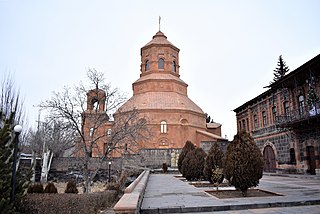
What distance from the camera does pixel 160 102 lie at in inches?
1406

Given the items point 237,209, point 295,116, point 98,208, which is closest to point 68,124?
point 98,208

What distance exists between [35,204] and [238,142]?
24.0 feet

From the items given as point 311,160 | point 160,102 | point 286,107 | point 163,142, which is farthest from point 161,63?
point 311,160

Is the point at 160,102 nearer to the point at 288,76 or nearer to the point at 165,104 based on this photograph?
the point at 165,104

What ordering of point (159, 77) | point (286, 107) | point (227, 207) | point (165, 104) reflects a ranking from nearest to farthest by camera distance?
point (227, 207), point (286, 107), point (165, 104), point (159, 77)

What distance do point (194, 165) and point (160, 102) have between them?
21.0 meters

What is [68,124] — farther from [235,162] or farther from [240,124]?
[240,124]

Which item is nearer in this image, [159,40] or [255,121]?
[255,121]

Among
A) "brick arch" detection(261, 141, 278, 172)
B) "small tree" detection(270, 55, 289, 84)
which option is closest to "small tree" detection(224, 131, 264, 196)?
"brick arch" detection(261, 141, 278, 172)

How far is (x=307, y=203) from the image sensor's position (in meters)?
7.51

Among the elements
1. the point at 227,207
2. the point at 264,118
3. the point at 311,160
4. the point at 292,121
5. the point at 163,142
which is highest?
the point at 264,118

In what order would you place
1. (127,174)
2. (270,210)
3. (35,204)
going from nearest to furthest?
(270,210)
(35,204)
(127,174)

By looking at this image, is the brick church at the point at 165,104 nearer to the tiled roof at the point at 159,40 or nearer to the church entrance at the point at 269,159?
the tiled roof at the point at 159,40

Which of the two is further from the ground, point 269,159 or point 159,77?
point 159,77
